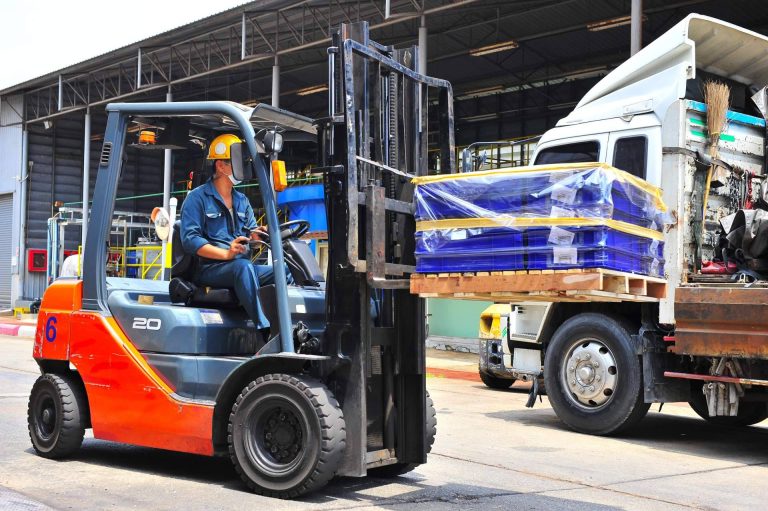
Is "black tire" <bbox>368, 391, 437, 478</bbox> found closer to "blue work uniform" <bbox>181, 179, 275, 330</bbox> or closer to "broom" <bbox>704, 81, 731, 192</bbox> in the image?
"blue work uniform" <bbox>181, 179, 275, 330</bbox>

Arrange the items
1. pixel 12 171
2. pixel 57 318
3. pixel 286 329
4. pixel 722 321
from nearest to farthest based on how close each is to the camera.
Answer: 1. pixel 286 329
2. pixel 57 318
3. pixel 722 321
4. pixel 12 171

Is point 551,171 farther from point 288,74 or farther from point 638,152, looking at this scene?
point 288,74

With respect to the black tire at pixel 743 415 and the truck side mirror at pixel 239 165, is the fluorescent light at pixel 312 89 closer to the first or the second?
the black tire at pixel 743 415

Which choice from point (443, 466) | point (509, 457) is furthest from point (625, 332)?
point (443, 466)

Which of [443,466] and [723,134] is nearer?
[443,466]

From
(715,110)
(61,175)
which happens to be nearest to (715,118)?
(715,110)

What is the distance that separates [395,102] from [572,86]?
26631mm

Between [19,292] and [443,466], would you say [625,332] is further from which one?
[19,292]

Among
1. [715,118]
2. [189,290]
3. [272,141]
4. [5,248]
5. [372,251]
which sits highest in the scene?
[5,248]

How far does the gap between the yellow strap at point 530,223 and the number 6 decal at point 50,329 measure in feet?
10.4

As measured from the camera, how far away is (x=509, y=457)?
790 cm

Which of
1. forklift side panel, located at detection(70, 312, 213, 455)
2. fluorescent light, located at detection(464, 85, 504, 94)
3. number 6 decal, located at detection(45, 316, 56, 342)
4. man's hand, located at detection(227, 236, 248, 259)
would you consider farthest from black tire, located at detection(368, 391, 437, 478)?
fluorescent light, located at detection(464, 85, 504, 94)

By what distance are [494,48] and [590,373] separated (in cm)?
1911

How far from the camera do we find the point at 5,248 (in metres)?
39.7
